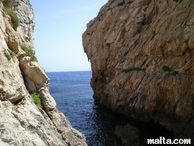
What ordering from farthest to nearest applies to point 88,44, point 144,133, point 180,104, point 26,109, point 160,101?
point 88,44
point 160,101
point 144,133
point 180,104
point 26,109

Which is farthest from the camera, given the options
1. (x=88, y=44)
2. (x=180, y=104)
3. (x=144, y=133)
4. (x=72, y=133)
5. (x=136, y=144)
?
(x=88, y=44)

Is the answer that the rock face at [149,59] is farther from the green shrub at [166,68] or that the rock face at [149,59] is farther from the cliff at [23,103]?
the cliff at [23,103]

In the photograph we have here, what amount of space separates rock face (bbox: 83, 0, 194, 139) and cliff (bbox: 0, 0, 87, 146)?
42.6 feet

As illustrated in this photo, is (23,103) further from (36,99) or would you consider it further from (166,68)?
(166,68)

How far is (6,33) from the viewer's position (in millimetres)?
16672

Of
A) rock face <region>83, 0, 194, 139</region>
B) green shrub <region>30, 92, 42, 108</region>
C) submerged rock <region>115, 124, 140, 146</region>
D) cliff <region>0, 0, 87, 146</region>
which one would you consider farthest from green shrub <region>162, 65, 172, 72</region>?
green shrub <region>30, 92, 42, 108</region>

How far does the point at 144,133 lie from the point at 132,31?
87.9 ft

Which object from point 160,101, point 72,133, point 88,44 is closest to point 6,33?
point 72,133

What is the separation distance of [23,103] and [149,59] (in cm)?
2965

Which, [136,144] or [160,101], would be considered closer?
[136,144]

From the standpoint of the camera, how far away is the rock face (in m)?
29.0

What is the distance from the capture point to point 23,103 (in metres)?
13.9

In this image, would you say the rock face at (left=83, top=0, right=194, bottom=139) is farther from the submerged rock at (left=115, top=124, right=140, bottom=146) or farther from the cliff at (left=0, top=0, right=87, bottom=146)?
the cliff at (left=0, top=0, right=87, bottom=146)

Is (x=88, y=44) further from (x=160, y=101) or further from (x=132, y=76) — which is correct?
(x=160, y=101)
